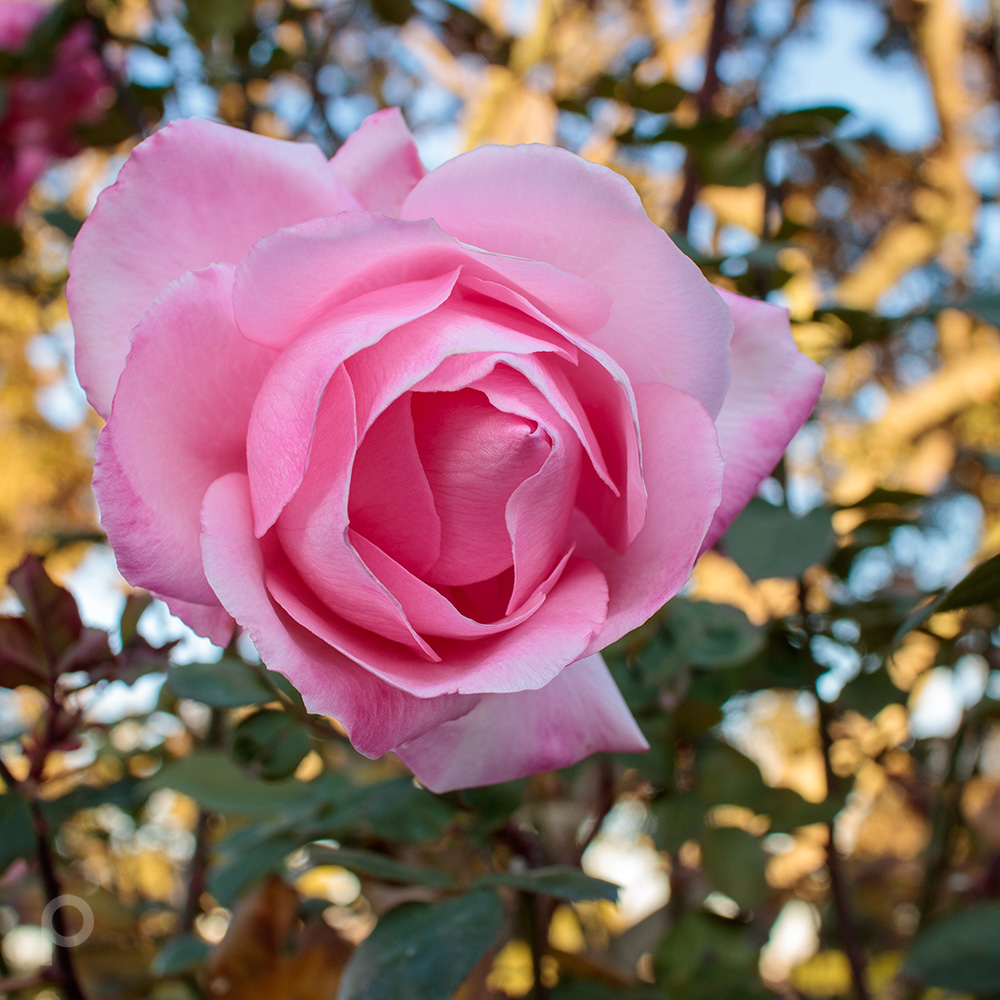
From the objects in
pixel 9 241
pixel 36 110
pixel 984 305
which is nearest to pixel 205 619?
pixel 984 305

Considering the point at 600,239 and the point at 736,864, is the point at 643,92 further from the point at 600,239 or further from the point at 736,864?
the point at 736,864

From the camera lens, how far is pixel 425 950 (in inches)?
16.1

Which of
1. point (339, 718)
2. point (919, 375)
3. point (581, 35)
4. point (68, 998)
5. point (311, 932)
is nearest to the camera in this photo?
point (339, 718)

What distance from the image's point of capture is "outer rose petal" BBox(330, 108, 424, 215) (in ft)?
1.33

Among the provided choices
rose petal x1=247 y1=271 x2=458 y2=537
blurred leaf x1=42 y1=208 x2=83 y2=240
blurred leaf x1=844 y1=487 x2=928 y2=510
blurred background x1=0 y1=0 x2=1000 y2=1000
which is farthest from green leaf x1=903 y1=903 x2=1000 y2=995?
blurred leaf x1=42 y1=208 x2=83 y2=240

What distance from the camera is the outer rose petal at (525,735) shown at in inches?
13.8

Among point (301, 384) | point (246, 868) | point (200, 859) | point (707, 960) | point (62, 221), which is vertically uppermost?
point (301, 384)

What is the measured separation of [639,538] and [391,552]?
10 centimetres

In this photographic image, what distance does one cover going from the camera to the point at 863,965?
0.71 m

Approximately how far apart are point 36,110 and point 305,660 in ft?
3.51

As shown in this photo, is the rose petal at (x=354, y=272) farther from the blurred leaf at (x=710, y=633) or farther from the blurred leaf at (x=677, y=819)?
the blurred leaf at (x=677, y=819)

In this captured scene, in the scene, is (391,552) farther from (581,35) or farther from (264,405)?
(581,35)

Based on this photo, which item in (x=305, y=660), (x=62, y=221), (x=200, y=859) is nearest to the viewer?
(x=305, y=660)

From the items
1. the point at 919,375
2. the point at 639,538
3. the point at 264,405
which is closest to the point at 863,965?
the point at 639,538
